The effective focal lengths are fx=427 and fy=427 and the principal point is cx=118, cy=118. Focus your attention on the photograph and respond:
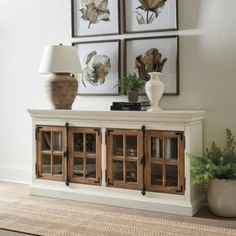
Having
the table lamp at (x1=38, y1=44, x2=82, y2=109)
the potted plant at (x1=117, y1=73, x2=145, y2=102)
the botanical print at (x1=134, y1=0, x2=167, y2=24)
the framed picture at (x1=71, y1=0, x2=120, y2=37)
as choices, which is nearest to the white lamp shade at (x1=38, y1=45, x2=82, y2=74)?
the table lamp at (x1=38, y1=44, x2=82, y2=109)

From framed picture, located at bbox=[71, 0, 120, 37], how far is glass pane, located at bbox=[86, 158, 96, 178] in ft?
4.21

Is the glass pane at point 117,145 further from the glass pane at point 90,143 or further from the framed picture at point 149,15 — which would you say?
the framed picture at point 149,15

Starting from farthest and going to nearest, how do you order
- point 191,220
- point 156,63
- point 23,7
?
1. point 23,7
2. point 156,63
3. point 191,220

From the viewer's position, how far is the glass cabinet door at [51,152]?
404cm

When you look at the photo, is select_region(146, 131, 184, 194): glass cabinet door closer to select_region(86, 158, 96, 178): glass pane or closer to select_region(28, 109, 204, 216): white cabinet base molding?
select_region(28, 109, 204, 216): white cabinet base molding

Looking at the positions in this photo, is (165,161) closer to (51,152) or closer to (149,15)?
(51,152)

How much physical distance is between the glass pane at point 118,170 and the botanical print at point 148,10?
4.46ft

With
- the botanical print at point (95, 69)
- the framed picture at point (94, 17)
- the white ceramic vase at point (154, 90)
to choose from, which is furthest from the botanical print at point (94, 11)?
the white ceramic vase at point (154, 90)

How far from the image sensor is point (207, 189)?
374 cm

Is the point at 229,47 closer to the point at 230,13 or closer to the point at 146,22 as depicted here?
the point at 230,13

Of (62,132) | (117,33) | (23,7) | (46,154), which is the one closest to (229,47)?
(117,33)

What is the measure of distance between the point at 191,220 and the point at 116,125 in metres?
1.03

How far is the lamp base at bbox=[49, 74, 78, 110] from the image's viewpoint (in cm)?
404

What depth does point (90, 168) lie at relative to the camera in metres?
3.93
